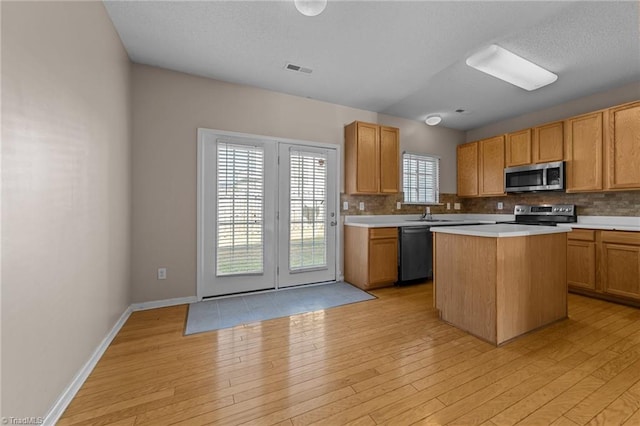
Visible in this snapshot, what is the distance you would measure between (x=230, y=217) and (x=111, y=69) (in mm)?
1769

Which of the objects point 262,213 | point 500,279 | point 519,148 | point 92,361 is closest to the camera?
point 92,361

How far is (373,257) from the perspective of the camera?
11.7 ft

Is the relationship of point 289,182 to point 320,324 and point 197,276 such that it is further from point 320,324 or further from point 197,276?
point 320,324

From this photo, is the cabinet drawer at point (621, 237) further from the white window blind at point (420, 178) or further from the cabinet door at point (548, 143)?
the white window blind at point (420, 178)

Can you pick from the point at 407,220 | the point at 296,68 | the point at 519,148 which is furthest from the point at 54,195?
the point at 519,148

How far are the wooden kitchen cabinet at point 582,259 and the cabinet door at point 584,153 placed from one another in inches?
26.1

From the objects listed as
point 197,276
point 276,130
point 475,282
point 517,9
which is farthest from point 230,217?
point 517,9

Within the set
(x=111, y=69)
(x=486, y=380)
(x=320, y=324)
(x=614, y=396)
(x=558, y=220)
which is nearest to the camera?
(x=614, y=396)

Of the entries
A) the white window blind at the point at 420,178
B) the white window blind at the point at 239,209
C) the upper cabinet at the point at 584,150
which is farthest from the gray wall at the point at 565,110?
the white window blind at the point at 239,209

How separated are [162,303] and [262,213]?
152cm

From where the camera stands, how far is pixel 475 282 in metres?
2.22

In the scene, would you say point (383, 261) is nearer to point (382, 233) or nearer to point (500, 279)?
point (382, 233)

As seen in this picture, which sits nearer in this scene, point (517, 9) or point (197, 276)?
point (517, 9)

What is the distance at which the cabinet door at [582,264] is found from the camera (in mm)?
3170
